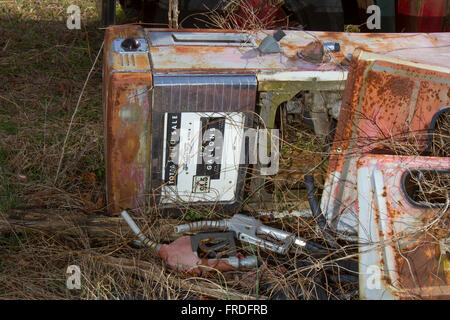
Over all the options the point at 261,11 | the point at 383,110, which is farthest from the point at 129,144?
the point at 261,11

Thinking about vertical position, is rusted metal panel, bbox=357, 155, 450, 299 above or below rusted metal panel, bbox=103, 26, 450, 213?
below

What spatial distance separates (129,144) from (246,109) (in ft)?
1.94

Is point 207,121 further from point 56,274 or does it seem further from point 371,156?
point 56,274

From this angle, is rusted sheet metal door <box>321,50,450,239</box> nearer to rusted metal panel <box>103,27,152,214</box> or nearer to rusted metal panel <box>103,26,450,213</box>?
rusted metal panel <box>103,26,450,213</box>

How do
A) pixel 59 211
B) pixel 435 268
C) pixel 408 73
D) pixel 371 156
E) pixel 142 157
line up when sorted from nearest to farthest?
pixel 435 268 → pixel 371 156 → pixel 408 73 → pixel 142 157 → pixel 59 211

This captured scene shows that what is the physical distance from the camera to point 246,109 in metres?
2.61

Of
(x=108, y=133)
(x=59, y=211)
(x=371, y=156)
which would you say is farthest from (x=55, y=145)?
(x=371, y=156)

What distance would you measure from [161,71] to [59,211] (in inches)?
40.4

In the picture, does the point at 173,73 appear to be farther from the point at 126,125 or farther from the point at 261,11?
the point at 261,11

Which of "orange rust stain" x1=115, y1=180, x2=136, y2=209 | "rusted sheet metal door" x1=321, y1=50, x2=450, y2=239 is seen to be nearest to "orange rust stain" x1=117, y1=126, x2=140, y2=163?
"orange rust stain" x1=115, y1=180, x2=136, y2=209

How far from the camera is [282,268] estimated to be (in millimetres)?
2654

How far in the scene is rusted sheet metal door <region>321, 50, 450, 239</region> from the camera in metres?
2.47

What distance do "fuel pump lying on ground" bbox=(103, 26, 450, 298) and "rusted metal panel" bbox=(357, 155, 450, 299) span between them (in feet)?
0.23

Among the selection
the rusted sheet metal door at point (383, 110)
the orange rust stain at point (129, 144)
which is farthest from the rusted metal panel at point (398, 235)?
the orange rust stain at point (129, 144)
